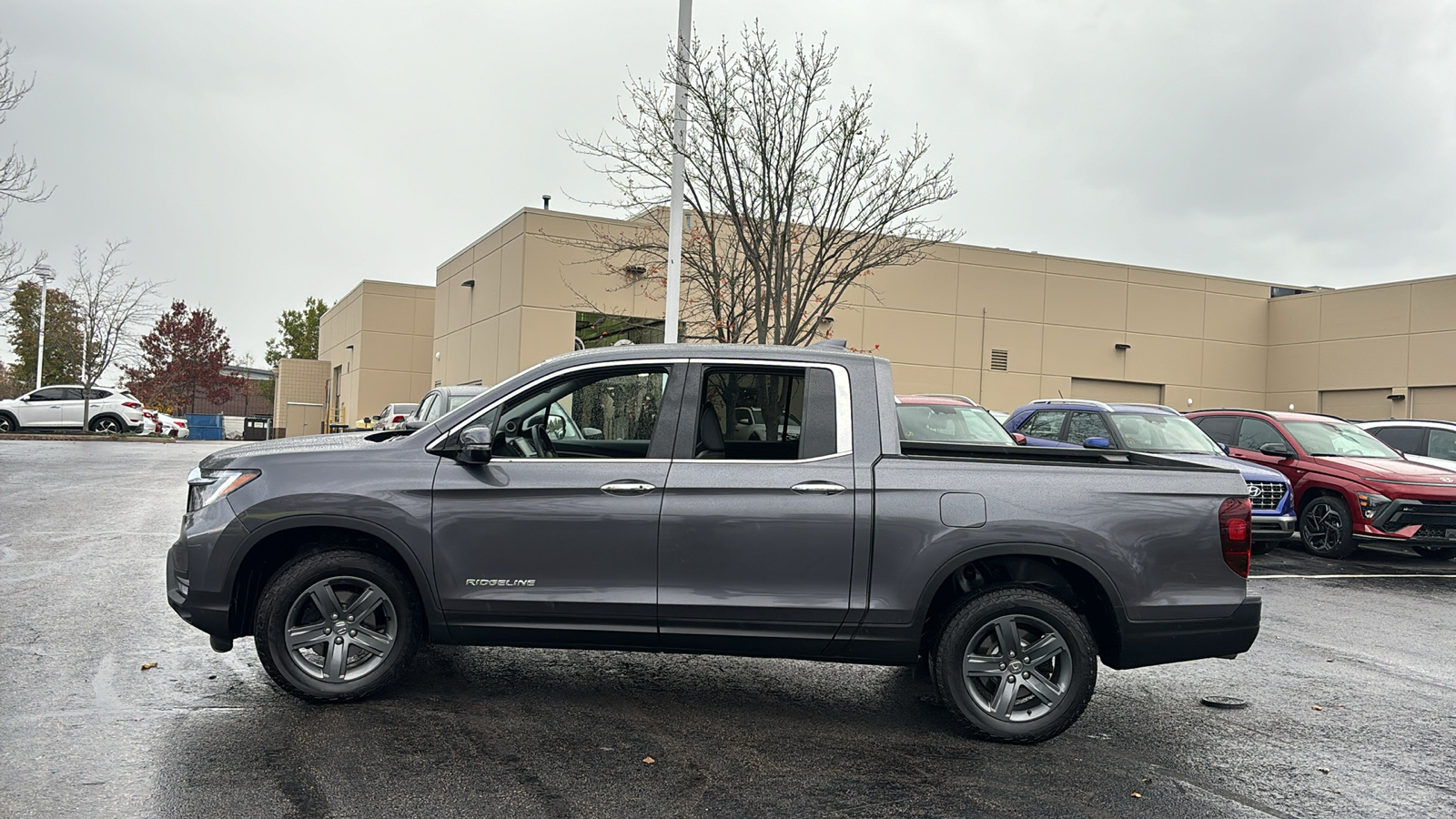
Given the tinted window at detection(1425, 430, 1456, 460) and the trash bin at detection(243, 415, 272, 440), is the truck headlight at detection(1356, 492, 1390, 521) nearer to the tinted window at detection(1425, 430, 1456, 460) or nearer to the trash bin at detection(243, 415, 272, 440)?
the tinted window at detection(1425, 430, 1456, 460)

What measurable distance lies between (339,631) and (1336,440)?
43.3 feet

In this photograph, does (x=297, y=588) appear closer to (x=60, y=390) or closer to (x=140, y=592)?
(x=140, y=592)

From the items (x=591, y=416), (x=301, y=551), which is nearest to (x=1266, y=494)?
(x=591, y=416)

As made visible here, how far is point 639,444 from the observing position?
5566 mm

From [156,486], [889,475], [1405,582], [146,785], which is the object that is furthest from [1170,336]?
[146,785]

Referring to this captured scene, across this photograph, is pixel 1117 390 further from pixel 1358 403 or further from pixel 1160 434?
pixel 1160 434

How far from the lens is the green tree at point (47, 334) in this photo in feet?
161

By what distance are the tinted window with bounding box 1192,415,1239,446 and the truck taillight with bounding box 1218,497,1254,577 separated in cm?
1039

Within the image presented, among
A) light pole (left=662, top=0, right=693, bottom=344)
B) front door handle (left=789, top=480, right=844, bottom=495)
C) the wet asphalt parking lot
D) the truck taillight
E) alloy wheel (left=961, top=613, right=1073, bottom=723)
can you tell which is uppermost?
light pole (left=662, top=0, right=693, bottom=344)

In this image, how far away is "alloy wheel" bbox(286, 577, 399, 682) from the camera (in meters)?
5.27

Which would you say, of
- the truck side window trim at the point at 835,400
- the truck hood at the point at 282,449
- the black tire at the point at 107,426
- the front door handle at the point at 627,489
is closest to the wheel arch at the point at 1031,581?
the truck side window trim at the point at 835,400

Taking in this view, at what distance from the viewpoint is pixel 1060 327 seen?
115 feet

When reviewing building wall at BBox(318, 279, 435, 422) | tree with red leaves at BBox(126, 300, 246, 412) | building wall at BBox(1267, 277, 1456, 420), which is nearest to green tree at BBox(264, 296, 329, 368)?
tree with red leaves at BBox(126, 300, 246, 412)

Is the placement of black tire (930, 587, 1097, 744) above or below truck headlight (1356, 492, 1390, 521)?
below
